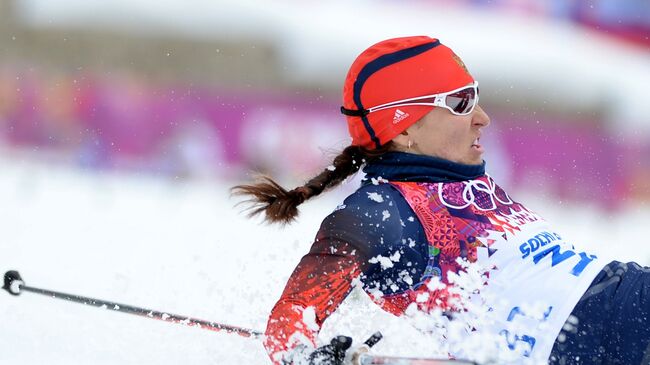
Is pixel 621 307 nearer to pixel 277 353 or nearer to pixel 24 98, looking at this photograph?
pixel 277 353

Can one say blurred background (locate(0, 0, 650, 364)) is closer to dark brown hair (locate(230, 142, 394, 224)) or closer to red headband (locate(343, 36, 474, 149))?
dark brown hair (locate(230, 142, 394, 224))

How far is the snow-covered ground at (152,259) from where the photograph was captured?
360cm

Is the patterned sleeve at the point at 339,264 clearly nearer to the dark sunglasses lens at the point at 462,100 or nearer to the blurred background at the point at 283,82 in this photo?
the dark sunglasses lens at the point at 462,100

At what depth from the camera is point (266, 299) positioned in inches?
157

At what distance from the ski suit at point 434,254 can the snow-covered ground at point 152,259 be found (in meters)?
0.44

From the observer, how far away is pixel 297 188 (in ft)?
9.25

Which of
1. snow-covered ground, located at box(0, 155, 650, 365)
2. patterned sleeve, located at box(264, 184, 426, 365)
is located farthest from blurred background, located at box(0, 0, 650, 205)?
patterned sleeve, located at box(264, 184, 426, 365)

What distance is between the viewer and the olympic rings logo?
2648 millimetres

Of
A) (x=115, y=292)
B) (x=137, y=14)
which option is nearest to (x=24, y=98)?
(x=137, y=14)

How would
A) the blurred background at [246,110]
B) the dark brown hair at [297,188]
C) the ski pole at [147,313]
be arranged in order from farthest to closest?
the blurred background at [246,110], the ski pole at [147,313], the dark brown hair at [297,188]

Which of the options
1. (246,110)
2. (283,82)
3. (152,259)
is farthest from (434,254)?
(283,82)

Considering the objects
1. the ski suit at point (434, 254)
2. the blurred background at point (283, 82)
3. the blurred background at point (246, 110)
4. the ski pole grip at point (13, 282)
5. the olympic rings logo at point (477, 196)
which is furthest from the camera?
the blurred background at point (283, 82)

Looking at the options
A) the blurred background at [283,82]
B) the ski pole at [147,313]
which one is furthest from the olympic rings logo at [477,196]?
the blurred background at [283,82]

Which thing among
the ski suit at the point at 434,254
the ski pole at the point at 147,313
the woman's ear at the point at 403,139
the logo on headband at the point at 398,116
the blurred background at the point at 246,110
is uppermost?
the logo on headband at the point at 398,116
